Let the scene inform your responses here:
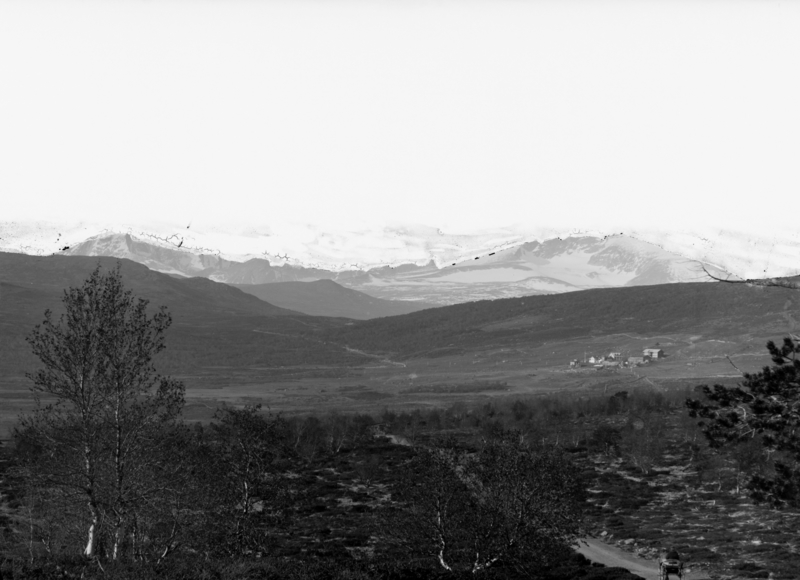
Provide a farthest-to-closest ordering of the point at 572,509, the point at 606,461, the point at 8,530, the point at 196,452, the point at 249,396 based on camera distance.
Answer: the point at 249,396
the point at 606,461
the point at 8,530
the point at 572,509
the point at 196,452

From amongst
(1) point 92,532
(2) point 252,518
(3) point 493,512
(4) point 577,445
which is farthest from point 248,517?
(4) point 577,445

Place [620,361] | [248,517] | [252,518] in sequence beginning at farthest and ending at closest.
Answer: [620,361]
[252,518]
[248,517]

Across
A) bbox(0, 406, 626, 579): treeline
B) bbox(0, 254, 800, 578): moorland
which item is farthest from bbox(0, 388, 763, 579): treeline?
bbox(0, 254, 800, 578): moorland

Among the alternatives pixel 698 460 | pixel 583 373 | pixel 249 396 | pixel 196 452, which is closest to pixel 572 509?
pixel 196 452

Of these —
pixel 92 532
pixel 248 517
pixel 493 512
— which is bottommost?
pixel 248 517

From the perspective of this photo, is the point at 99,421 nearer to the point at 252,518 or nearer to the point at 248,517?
the point at 248,517

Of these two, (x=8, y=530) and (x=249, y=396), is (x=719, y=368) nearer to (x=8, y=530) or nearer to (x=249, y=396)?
(x=249, y=396)
